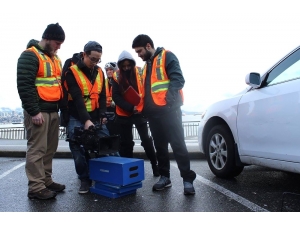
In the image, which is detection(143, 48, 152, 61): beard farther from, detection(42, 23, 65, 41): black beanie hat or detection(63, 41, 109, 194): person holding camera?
detection(42, 23, 65, 41): black beanie hat

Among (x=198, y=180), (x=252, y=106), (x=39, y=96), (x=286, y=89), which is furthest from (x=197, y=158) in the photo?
(x=39, y=96)

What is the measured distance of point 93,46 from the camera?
342cm

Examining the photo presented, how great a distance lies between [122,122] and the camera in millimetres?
4211

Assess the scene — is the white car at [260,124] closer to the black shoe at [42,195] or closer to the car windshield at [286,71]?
the car windshield at [286,71]

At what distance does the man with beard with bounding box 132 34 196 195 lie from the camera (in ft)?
10.8

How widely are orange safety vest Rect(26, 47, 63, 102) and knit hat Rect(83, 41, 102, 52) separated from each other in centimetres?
42

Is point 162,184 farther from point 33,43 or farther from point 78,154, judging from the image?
point 33,43

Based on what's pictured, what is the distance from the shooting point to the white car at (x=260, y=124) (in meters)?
2.86

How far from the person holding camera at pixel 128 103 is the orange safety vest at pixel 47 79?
81 centimetres

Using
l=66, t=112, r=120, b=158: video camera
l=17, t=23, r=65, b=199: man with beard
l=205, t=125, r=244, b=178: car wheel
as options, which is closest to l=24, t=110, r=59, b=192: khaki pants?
l=17, t=23, r=65, b=199: man with beard

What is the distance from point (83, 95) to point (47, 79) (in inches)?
18.6

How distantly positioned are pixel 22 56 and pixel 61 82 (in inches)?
22.1

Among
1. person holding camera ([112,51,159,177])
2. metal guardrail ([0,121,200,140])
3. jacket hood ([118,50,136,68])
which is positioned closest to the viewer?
jacket hood ([118,50,136,68])

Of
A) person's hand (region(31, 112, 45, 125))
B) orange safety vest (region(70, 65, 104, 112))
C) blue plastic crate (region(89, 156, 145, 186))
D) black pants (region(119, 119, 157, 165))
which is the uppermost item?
orange safety vest (region(70, 65, 104, 112))
